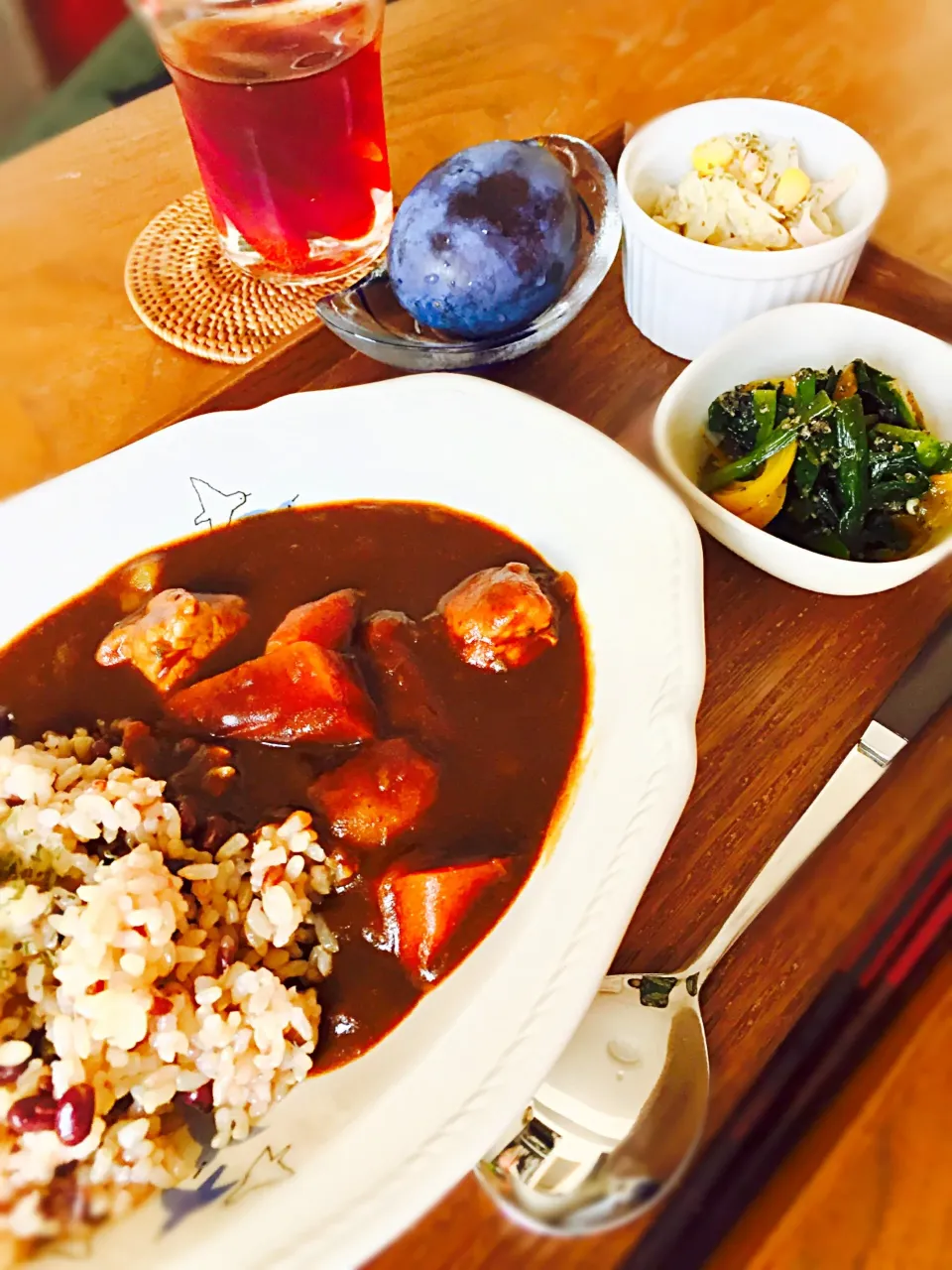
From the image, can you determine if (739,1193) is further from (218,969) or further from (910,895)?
(218,969)

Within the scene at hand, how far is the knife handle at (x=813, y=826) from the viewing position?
1.08m

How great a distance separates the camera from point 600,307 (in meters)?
1.72

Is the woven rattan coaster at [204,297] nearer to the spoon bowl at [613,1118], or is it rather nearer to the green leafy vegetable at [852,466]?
the green leafy vegetable at [852,466]

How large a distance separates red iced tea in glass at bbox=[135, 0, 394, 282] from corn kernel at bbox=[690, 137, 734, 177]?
1.82 feet

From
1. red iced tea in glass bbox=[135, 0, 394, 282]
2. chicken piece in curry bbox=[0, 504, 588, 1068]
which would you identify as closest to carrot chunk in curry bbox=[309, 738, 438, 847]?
chicken piece in curry bbox=[0, 504, 588, 1068]

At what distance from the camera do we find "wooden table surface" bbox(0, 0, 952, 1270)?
3.59ft

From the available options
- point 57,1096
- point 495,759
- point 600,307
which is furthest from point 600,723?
point 600,307

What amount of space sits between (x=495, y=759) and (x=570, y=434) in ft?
1.57

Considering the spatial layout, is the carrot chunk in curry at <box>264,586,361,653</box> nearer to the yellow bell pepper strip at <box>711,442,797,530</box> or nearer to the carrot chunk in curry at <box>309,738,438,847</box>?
the carrot chunk in curry at <box>309,738,438,847</box>

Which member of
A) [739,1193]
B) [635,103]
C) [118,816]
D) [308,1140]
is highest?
[635,103]

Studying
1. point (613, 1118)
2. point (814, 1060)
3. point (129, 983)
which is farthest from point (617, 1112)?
point (129, 983)

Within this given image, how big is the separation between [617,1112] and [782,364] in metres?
1.08

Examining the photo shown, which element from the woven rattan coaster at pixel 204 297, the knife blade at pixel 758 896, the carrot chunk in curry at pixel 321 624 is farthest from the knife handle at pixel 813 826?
the woven rattan coaster at pixel 204 297

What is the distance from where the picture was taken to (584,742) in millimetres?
1197
